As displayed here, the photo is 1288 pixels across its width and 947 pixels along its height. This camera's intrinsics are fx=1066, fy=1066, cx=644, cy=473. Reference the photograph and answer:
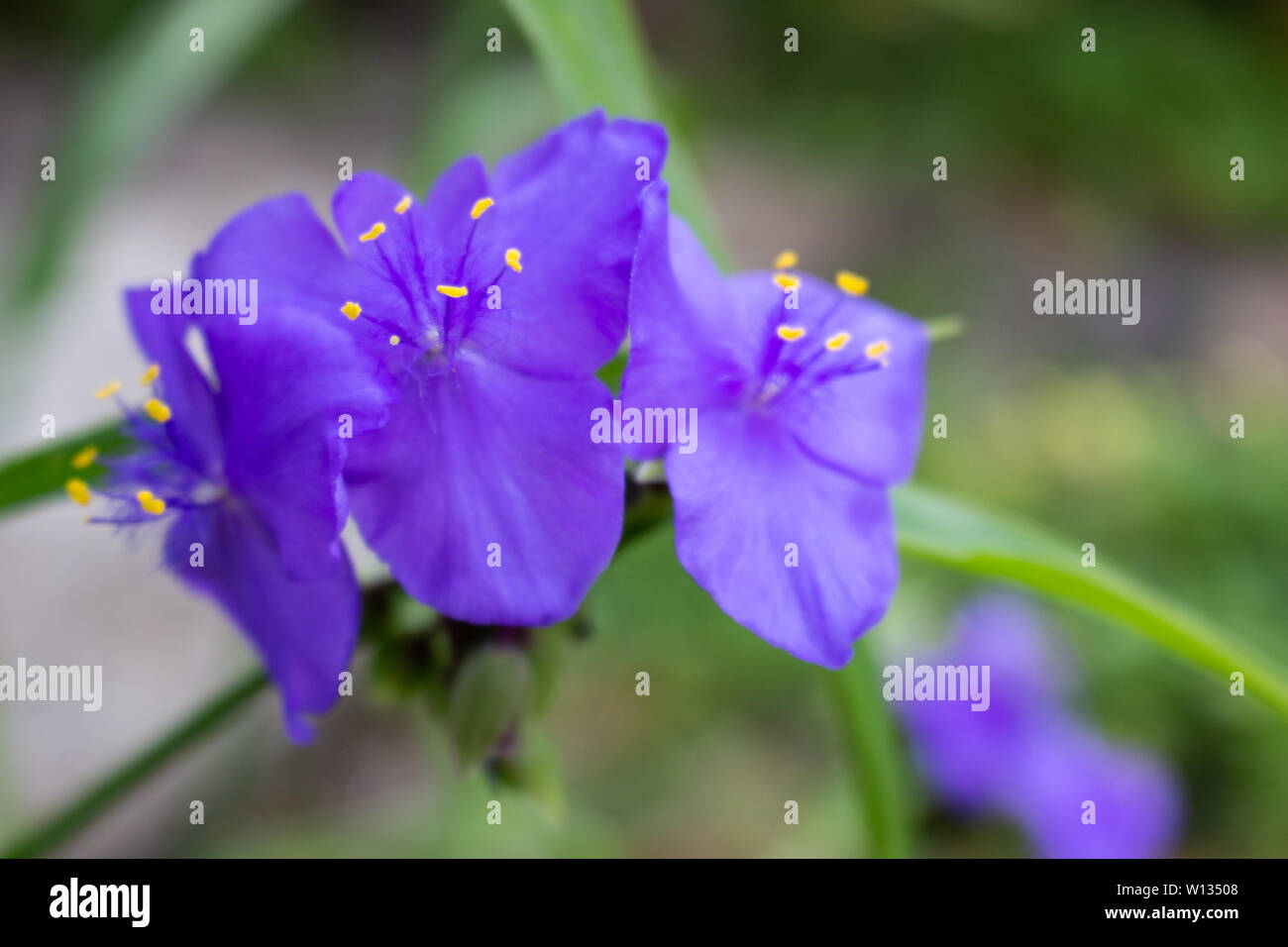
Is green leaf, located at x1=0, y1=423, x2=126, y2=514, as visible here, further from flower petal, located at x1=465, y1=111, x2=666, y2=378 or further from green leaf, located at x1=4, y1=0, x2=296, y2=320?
green leaf, located at x1=4, y1=0, x2=296, y2=320

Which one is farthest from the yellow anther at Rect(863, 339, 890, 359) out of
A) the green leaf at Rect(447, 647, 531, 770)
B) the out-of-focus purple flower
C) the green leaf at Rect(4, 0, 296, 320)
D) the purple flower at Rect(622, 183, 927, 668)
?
the out-of-focus purple flower

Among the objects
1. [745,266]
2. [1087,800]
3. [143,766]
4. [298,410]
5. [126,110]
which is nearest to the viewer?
[298,410]

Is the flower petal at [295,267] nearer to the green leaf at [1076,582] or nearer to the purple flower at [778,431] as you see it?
the purple flower at [778,431]

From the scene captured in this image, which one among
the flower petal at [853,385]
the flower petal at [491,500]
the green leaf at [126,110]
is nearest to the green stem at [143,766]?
the flower petal at [491,500]

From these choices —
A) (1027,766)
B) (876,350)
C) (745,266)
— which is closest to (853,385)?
(876,350)

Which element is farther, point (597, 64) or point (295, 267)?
point (597, 64)

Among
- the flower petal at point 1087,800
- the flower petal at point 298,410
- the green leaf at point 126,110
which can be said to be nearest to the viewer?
the flower petal at point 298,410

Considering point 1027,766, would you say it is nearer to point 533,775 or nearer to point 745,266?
point 533,775
